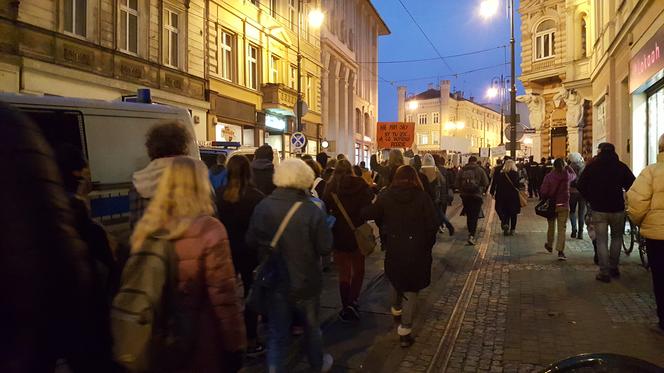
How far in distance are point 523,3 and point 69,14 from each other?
28.0 m

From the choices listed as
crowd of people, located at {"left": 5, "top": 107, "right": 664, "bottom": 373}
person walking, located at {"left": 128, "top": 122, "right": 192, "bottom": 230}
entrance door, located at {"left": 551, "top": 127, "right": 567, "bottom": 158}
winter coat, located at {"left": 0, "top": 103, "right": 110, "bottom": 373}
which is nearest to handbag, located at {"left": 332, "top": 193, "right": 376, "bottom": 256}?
crowd of people, located at {"left": 5, "top": 107, "right": 664, "bottom": 373}

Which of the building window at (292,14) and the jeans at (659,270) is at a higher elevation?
the building window at (292,14)

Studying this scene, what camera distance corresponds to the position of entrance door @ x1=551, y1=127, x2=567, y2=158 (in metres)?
31.5

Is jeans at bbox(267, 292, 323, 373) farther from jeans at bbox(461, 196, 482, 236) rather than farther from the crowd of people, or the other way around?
jeans at bbox(461, 196, 482, 236)

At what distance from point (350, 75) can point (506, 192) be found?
31.6m

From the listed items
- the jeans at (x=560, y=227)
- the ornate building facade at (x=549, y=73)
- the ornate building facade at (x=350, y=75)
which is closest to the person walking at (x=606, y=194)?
the jeans at (x=560, y=227)

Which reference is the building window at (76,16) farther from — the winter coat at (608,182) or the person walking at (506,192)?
the winter coat at (608,182)

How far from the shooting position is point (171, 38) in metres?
19.5

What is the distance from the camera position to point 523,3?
33.7 m

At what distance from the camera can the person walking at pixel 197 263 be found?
2.50 meters

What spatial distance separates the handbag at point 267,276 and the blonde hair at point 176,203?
3.62 feet

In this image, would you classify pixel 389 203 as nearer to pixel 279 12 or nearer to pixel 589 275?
pixel 589 275

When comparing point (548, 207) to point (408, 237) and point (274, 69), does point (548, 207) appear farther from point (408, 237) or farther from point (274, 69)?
point (274, 69)

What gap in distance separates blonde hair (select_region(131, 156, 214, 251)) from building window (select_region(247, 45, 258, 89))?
74.5 ft
